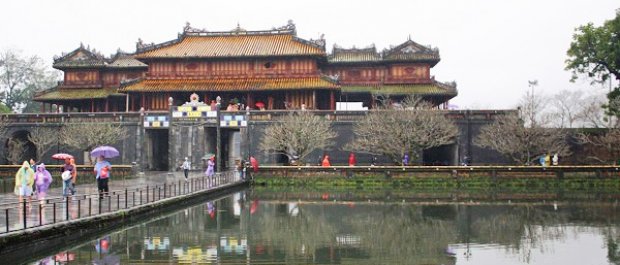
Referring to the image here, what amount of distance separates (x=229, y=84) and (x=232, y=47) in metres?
4.31

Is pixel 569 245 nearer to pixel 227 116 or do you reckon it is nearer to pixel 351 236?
pixel 351 236

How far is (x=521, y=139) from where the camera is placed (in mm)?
38938

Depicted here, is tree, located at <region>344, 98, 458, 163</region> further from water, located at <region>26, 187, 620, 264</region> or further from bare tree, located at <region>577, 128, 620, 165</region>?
water, located at <region>26, 187, 620, 264</region>

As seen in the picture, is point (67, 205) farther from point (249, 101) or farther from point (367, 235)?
point (249, 101)

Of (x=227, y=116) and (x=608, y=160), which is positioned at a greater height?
(x=227, y=116)

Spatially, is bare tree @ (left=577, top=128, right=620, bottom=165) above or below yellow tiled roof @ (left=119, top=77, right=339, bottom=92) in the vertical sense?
below

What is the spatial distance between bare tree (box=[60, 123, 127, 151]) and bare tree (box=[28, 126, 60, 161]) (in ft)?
3.54

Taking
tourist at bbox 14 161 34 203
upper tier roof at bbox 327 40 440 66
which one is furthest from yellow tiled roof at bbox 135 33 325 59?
tourist at bbox 14 161 34 203

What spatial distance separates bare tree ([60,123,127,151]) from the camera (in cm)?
4300

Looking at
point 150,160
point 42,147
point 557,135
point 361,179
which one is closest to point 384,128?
point 361,179

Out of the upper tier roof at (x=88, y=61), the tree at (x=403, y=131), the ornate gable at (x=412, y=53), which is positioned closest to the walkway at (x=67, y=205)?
the tree at (x=403, y=131)

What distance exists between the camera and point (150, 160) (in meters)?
45.9

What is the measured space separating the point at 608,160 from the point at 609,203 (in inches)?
561

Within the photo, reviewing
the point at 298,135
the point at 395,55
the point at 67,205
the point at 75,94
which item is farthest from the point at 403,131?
the point at 75,94
